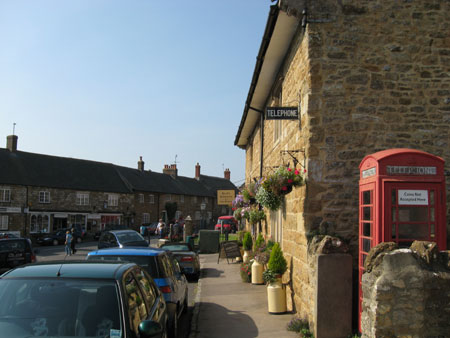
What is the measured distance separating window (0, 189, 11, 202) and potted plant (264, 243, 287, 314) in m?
37.3

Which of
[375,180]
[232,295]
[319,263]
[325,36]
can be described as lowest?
[232,295]

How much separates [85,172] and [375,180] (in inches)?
1925

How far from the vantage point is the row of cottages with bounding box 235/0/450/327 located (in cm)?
786

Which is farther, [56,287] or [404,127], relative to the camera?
[404,127]

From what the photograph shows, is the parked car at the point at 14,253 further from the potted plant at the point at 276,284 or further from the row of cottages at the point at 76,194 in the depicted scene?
the row of cottages at the point at 76,194

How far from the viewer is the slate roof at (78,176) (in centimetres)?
4288

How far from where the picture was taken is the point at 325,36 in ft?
26.5

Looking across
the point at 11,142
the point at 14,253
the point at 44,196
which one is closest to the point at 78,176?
the point at 44,196

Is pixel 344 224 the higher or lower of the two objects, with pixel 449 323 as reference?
higher

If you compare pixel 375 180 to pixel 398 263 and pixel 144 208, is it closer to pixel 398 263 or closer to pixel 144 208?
pixel 398 263

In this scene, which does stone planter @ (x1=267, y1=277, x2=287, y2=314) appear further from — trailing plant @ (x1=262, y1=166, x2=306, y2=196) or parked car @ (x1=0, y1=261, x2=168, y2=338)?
parked car @ (x1=0, y1=261, x2=168, y2=338)

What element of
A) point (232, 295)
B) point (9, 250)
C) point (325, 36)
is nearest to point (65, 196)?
point (9, 250)

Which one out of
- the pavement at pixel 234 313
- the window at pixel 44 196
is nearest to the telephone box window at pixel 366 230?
the pavement at pixel 234 313

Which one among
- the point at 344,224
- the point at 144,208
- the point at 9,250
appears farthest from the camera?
the point at 144,208
